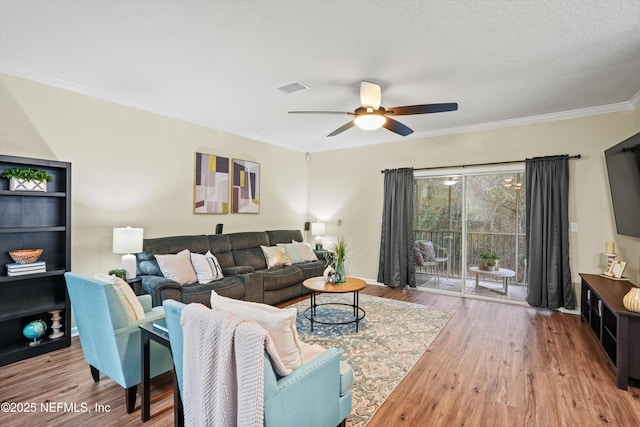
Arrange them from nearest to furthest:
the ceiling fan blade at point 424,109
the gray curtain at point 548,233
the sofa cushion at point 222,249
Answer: the ceiling fan blade at point 424,109 → the gray curtain at point 548,233 → the sofa cushion at point 222,249

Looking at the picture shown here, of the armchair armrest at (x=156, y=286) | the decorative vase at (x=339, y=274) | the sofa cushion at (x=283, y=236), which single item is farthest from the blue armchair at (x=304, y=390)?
the sofa cushion at (x=283, y=236)

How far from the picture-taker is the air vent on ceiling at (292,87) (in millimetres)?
3469

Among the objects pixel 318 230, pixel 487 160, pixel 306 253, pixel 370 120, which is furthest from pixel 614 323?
pixel 318 230

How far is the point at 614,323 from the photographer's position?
10.5 feet

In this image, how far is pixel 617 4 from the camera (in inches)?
83.8

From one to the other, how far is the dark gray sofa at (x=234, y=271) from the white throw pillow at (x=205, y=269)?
9cm

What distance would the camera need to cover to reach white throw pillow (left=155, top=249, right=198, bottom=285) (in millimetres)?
3705

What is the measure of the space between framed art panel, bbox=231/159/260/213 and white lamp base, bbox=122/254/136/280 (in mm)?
1975

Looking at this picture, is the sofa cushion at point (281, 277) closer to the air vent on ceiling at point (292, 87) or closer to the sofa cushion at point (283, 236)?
the sofa cushion at point (283, 236)

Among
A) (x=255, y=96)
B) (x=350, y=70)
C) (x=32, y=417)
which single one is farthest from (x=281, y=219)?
(x=32, y=417)

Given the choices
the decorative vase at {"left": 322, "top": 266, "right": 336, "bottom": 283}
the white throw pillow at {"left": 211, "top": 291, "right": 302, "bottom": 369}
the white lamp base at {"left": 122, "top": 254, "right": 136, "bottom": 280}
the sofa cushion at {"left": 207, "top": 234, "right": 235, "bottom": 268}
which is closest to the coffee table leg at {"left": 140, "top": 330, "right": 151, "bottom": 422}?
the white throw pillow at {"left": 211, "top": 291, "right": 302, "bottom": 369}

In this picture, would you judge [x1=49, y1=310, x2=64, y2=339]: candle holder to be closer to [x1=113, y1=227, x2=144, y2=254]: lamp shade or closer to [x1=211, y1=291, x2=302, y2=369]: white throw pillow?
[x1=113, y1=227, x2=144, y2=254]: lamp shade

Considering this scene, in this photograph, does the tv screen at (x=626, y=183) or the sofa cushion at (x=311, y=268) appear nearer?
the tv screen at (x=626, y=183)

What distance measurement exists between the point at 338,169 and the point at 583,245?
4.21m
